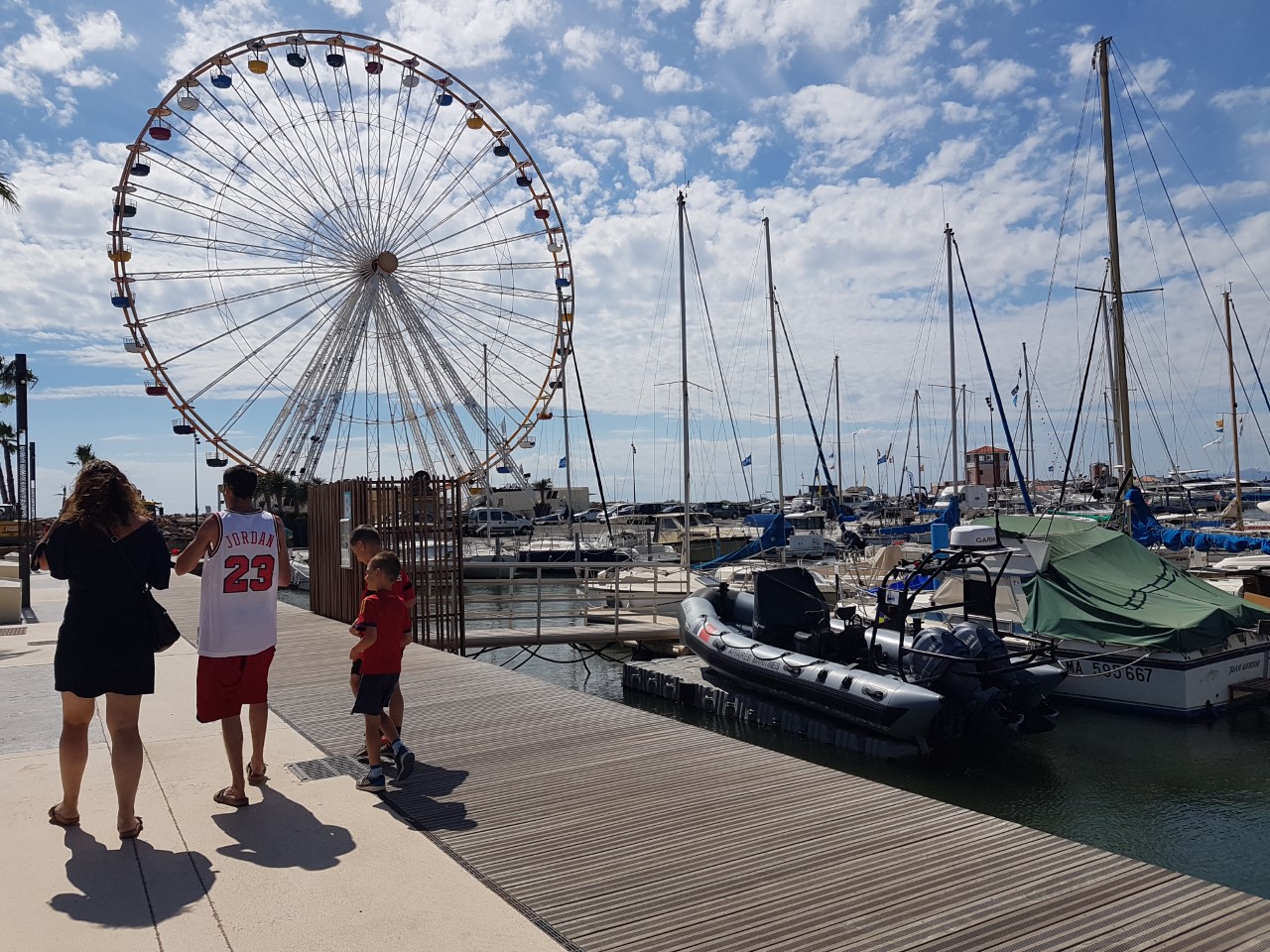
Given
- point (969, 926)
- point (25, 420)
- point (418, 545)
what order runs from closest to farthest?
point (969, 926) < point (418, 545) < point (25, 420)

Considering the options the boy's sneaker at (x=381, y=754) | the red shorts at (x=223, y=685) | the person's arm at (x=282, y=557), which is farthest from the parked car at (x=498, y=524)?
the red shorts at (x=223, y=685)

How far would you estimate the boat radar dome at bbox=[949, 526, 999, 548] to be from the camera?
11.1 m

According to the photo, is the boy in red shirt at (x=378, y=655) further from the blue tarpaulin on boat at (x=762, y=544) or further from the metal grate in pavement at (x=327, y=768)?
the blue tarpaulin on boat at (x=762, y=544)

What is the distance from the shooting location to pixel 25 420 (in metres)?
16.4

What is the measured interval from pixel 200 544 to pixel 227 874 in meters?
1.55

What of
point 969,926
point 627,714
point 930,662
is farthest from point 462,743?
point 930,662

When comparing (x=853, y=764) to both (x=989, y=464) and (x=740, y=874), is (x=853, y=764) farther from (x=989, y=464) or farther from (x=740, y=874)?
(x=989, y=464)

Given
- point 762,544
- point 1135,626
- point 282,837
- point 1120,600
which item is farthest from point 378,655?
point 762,544

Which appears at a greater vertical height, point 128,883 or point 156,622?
point 156,622

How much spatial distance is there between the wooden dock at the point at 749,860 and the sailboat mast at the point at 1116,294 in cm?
1584

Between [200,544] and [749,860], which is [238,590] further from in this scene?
[749,860]

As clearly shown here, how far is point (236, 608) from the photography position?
16.2 ft

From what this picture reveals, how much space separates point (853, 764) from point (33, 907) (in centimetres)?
861

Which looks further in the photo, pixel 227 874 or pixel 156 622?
pixel 156 622
